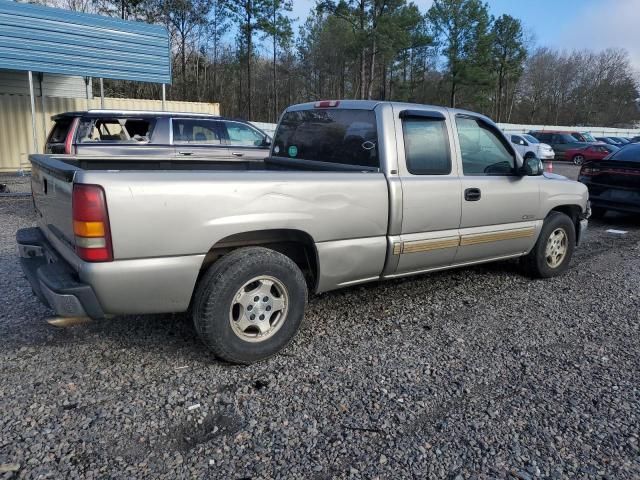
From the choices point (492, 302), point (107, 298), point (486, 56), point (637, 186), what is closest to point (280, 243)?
Result: point (107, 298)

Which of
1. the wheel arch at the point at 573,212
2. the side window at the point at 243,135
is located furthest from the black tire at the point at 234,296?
the side window at the point at 243,135

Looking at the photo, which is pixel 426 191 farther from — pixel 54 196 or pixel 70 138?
pixel 70 138

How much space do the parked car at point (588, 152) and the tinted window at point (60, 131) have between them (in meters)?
24.0

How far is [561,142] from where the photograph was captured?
2795cm

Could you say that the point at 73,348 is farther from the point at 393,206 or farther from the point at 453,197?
the point at 453,197

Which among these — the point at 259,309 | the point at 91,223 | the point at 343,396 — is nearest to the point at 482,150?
the point at 259,309

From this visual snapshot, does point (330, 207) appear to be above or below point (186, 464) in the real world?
above

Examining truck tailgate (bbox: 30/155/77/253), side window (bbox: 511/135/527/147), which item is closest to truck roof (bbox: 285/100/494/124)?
truck tailgate (bbox: 30/155/77/253)

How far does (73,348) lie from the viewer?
11.7 ft

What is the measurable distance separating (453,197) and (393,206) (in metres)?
0.73

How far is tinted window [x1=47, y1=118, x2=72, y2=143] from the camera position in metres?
8.87

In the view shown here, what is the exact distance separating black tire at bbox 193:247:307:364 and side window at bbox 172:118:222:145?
248 inches

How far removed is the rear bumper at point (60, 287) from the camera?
110 inches

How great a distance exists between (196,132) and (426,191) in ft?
20.4
